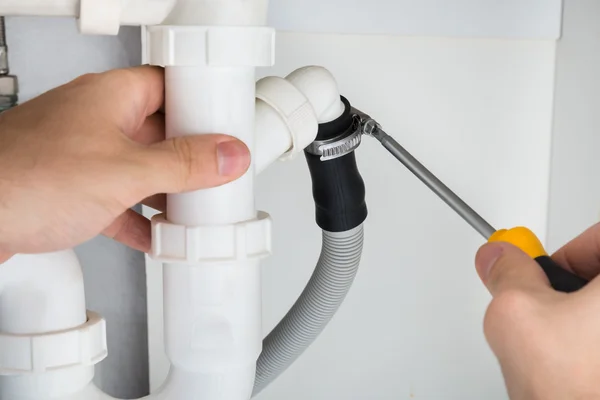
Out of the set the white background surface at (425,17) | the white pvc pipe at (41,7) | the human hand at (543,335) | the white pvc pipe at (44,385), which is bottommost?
the white pvc pipe at (44,385)

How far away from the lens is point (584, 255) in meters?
0.46

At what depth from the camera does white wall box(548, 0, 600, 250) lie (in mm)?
758

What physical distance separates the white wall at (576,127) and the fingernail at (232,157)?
0.47 metres

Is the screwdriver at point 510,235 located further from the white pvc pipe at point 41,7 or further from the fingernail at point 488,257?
the white pvc pipe at point 41,7

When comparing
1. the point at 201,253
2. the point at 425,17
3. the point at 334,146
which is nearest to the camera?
the point at 201,253

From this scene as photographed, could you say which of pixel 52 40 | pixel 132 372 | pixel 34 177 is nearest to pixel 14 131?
pixel 34 177

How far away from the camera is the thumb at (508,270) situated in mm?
371

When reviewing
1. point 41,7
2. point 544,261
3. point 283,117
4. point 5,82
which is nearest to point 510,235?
point 544,261

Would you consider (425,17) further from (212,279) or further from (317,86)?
(212,279)

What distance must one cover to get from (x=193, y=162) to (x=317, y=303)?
0.25 metres

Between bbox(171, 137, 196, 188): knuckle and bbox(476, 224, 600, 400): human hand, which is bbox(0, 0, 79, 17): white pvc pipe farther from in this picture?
bbox(476, 224, 600, 400): human hand

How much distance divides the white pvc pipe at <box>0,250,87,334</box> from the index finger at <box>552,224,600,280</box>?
1.09 feet

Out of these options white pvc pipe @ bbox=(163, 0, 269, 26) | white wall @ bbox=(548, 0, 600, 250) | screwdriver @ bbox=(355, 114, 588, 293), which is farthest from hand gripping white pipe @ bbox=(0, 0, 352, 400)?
white wall @ bbox=(548, 0, 600, 250)

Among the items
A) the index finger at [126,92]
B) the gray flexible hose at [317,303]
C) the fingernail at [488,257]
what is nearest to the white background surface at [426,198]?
the gray flexible hose at [317,303]
